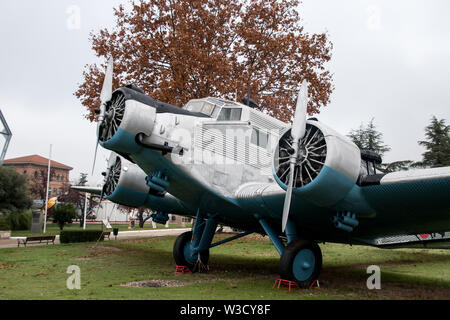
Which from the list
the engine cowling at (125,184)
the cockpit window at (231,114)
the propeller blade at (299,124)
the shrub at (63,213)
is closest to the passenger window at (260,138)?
the cockpit window at (231,114)

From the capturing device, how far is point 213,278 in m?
10.4

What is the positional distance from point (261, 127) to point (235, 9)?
630 inches

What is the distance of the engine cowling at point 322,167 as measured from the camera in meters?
7.41

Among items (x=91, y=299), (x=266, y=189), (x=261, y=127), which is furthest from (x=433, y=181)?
(x=91, y=299)

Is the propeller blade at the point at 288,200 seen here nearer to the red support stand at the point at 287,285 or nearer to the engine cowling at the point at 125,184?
the red support stand at the point at 287,285

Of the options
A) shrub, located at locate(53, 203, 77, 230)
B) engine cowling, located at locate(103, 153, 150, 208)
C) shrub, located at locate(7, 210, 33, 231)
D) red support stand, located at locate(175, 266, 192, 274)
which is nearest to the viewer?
red support stand, located at locate(175, 266, 192, 274)

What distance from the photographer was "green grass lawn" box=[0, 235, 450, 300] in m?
7.99

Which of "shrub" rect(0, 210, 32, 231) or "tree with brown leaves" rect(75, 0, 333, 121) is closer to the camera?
"tree with brown leaves" rect(75, 0, 333, 121)

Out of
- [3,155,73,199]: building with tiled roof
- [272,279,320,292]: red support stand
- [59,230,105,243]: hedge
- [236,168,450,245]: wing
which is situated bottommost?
[59,230,105,243]: hedge

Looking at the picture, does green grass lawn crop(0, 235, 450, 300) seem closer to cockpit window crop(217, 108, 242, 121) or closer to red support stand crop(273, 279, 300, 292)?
red support stand crop(273, 279, 300, 292)

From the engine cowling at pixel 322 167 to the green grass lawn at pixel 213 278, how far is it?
2.24 meters

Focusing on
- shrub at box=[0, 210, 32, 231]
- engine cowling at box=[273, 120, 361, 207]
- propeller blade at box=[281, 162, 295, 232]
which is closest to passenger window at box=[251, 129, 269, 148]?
engine cowling at box=[273, 120, 361, 207]

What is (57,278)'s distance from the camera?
1023 centimetres

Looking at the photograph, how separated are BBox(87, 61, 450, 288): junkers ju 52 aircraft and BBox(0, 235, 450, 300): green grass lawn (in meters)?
1.02
